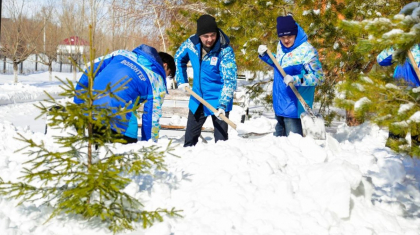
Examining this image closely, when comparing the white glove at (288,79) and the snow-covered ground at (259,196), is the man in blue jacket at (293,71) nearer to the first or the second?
the white glove at (288,79)

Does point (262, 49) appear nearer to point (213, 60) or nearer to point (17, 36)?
point (213, 60)

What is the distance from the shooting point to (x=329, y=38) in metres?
6.43

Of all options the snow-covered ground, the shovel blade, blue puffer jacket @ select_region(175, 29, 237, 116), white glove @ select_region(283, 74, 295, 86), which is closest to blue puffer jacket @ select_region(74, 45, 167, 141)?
the snow-covered ground

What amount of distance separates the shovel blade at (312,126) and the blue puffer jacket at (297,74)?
11cm

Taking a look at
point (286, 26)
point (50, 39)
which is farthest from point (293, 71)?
point (50, 39)

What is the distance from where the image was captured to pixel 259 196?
9.98 feet

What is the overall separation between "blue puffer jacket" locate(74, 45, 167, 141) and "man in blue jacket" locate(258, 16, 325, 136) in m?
1.36

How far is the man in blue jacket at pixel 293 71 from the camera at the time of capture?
441 centimetres

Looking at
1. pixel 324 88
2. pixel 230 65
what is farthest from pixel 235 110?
pixel 230 65

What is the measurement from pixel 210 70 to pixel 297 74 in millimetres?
939

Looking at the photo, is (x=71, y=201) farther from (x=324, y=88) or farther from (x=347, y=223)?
(x=324, y=88)

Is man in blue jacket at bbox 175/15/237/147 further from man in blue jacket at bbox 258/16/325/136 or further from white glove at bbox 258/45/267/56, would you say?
man in blue jacket at bbox 258/16/325/136

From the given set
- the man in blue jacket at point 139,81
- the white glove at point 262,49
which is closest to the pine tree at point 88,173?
the man in blue jacket at point 139,81

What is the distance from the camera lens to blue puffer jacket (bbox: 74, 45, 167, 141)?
11.9 ft
